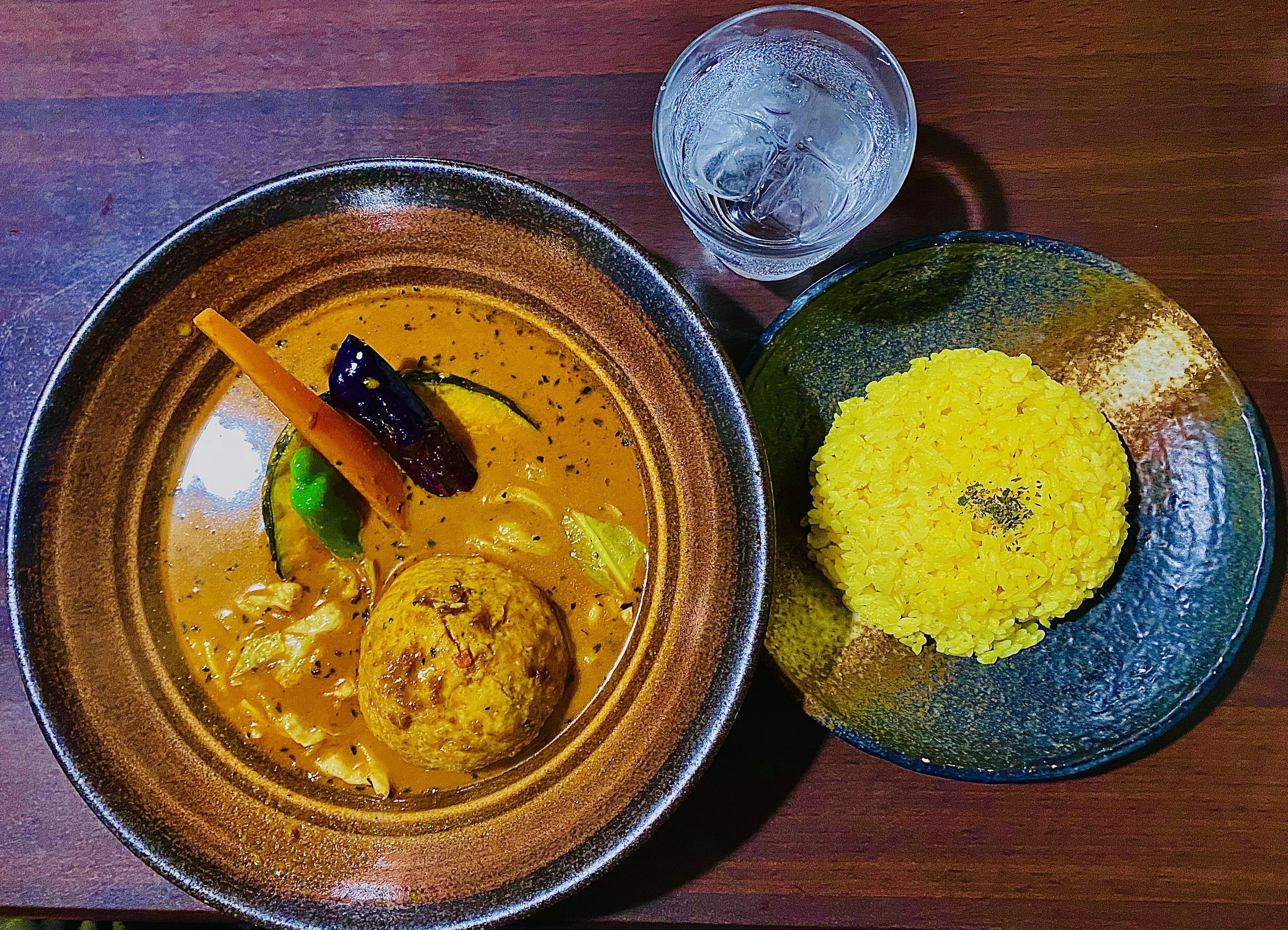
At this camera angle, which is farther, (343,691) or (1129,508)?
(1129,508)

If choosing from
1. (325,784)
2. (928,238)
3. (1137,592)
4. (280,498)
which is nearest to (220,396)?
(280,498)

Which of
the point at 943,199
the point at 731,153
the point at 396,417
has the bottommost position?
the point at 943,199

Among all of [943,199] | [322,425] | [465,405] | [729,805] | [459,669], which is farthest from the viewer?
[943,199]

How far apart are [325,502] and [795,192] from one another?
115 centimetres

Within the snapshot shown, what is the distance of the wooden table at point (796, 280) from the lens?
1765 millimetres

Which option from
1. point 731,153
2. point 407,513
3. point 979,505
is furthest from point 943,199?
point 407,513

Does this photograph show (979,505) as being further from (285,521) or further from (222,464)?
(222,464)

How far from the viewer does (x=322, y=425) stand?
1.50m

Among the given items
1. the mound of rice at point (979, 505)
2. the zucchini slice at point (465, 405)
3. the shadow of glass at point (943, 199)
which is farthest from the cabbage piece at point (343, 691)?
the shadow of glass at point (943, 199)

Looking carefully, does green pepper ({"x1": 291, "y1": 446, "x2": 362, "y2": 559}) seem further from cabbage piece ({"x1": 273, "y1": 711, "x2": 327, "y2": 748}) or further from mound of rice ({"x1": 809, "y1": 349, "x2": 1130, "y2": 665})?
mound of rice ({"x1": 809, "y1": 349, "x2": 1130, "y2": 665})

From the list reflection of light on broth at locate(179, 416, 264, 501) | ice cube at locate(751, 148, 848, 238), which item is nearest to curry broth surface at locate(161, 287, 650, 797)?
reflection of light on broth at locate(179, 416, 264, 501)

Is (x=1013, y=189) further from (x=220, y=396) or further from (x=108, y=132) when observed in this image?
(x=108, y=132)

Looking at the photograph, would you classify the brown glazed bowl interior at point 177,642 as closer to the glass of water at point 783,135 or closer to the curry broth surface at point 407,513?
the curry broth surface at point 407,513

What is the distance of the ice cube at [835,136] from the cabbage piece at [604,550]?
90 cm
